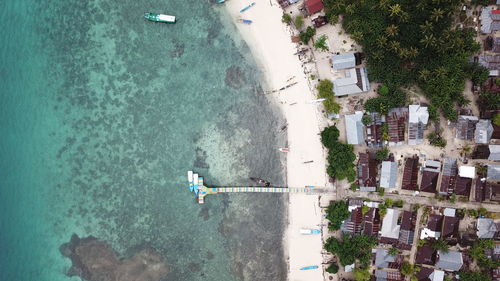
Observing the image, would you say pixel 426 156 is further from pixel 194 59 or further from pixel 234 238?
pixel 194 59

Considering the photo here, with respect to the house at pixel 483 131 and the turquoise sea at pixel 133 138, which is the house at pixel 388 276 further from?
the house at pixel 483 131

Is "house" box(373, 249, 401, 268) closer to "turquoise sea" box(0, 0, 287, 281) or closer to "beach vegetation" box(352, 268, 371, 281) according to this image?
"beach vegetation" box(352, 268, 371, 281)

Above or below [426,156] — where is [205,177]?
below

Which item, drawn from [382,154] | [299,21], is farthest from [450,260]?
[299,21]

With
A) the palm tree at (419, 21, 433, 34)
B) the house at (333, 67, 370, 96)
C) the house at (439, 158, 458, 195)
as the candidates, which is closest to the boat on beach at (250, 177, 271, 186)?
the house at (333, 67, 370, 96)

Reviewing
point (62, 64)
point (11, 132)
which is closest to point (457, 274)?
point (62, 64)

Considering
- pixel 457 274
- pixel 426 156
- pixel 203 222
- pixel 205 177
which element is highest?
pixel 426 156
